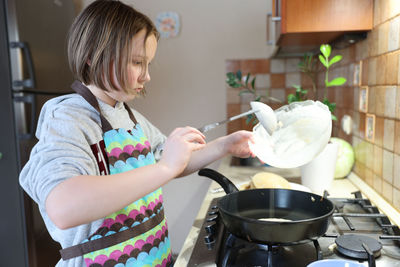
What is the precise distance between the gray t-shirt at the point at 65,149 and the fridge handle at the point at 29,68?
83cm

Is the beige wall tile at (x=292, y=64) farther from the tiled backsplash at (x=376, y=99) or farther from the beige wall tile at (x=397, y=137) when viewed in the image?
the beige wall tile at (x=397, y=137)

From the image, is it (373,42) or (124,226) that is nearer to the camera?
(124,226)

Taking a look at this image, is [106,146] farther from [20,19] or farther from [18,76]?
[20,19]

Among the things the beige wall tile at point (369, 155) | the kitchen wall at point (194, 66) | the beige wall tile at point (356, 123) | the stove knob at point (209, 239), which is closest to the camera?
the stove knob at point (209, 239)

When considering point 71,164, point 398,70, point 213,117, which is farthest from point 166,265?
point 213,117

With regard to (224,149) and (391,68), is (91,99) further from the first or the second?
(391,68)

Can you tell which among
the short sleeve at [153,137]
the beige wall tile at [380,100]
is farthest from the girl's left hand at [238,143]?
the beige wall tile at [380,100]

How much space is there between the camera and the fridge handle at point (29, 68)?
5.09 ft

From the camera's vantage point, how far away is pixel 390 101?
3.39 ft

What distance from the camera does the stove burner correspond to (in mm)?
724

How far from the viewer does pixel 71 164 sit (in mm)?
666

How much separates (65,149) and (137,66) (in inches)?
11.0

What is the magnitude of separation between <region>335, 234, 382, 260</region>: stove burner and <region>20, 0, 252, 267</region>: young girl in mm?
358

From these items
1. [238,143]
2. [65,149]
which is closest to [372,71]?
[238,143]
